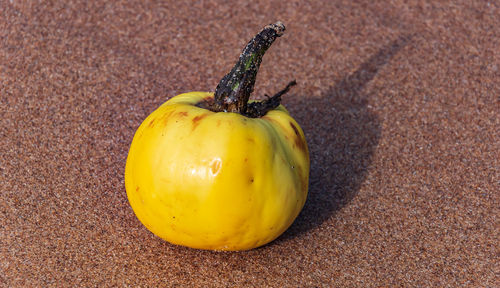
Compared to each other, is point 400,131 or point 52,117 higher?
point 52,117

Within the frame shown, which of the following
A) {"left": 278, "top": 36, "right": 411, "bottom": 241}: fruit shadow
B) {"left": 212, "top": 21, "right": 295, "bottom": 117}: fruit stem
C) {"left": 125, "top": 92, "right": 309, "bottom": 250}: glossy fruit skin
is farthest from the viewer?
{"left": 278, "top": 36, "right": 411, "bottom": 241}: fruit shadow

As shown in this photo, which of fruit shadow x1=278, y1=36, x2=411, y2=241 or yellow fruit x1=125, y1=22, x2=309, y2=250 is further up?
yellow fruit x1=125, y1=22, x2=309, y2=250

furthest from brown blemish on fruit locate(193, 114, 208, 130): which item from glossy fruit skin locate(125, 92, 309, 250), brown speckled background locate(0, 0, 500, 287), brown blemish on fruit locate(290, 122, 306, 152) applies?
brown speckled background locate(0, 0, 500, 287)

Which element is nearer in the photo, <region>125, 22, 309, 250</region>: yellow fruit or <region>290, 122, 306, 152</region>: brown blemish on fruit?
<region>125, 22, 309, 250</region>: yellow fruit

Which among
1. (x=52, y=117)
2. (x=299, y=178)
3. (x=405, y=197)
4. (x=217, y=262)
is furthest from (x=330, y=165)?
(x=52, y=117)

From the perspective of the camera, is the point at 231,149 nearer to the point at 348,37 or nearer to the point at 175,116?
the point at 175,116

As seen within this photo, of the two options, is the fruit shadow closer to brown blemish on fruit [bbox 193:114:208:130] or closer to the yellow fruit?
the yellow fruit
